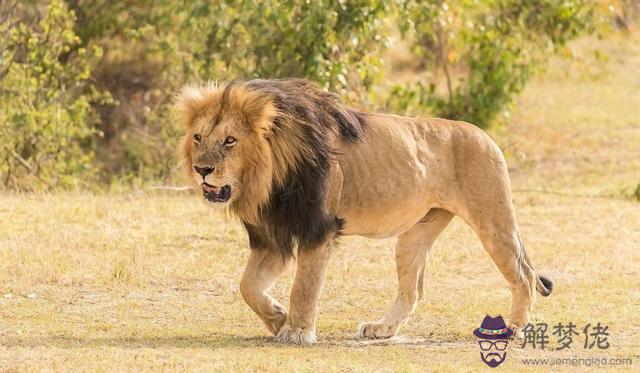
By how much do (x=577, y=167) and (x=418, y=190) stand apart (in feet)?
28.7

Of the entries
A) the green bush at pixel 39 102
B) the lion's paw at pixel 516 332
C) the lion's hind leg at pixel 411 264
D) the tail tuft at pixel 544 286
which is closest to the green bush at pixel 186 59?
the green bush at pixel 39 102

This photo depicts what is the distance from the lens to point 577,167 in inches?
602

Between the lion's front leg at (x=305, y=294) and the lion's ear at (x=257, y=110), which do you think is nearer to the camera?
the lion's ear at (x=257, y=110)

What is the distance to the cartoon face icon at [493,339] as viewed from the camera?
6.32m

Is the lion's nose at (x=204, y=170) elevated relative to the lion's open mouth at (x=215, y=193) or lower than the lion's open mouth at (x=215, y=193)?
elevated

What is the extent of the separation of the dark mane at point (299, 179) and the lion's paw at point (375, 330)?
740mm

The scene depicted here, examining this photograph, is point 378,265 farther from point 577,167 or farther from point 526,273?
point 577,167

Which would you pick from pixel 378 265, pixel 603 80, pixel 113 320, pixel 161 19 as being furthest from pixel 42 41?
pixel 603 80

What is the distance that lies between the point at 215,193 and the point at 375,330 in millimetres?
1373

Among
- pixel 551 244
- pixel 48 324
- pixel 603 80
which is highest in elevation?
pixel 48 324

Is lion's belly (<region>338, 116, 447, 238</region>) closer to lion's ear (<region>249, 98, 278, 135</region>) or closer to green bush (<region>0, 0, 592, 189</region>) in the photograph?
lion's ear (<region>249, 98, 278, 135</region>)

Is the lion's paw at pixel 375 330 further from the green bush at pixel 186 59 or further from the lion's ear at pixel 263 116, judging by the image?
the green bush at pixel 186 59

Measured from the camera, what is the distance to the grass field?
6.21 meters

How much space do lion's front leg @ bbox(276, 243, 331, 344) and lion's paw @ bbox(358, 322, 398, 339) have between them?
58cm
